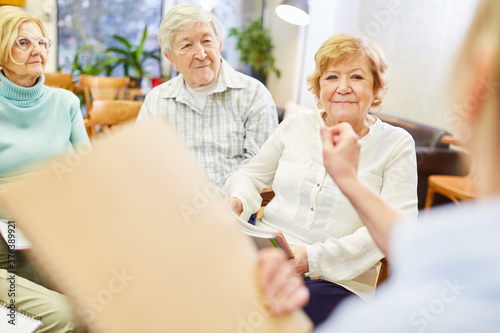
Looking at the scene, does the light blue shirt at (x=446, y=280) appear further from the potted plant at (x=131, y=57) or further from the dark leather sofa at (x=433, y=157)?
the potted plant at (x=131, y=57)

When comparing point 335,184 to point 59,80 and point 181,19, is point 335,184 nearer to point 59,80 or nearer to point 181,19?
point 181,19

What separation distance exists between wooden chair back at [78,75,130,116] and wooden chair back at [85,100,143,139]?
1.97m

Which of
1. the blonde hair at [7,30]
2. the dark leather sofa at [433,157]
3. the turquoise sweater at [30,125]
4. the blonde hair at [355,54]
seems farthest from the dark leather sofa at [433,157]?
the blonde hair at [7,30]

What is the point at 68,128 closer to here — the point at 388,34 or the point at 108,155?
the point at 108,155

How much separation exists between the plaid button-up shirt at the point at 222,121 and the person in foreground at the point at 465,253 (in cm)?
133

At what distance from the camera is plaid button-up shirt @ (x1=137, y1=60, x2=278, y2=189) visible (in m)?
1.80

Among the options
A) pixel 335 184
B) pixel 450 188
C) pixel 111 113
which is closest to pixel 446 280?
pixel 335 184

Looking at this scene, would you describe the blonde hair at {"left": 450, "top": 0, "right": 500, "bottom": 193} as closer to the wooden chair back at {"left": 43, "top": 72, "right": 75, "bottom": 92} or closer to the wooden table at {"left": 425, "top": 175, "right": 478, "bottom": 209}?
the wooden table at {"left": 425, "top": 175, "right": 478, "bottom": 209}

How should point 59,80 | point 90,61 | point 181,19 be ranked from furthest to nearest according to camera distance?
point 90,61 → point 59,80 → point 181,19

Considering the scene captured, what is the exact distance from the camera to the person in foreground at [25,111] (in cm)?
145

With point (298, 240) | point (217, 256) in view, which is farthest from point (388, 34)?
point (217, 256)

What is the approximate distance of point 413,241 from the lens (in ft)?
1.48

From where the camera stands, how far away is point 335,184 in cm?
122

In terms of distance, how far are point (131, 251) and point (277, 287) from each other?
0.21 m
